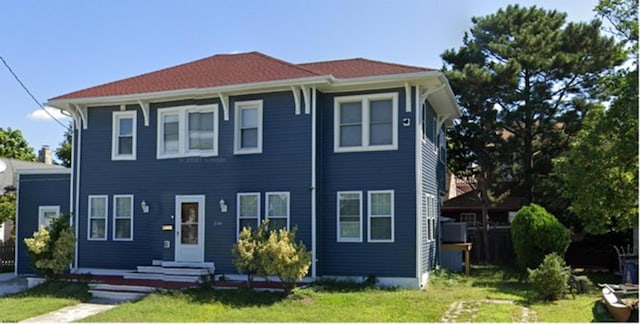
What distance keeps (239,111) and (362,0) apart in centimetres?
410

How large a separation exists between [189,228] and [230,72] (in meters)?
4.33

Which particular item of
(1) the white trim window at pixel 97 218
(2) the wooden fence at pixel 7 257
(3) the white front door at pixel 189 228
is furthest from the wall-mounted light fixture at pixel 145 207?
(2) the wooden fence at pixel 7 257

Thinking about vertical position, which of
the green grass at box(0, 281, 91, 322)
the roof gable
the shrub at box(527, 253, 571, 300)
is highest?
the roof gable

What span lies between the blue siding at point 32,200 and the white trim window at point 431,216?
10.3 meters

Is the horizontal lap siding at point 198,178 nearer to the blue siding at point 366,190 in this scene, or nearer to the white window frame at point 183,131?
the white window frame at point 183,131

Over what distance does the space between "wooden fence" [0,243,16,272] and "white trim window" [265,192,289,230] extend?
32.2ft

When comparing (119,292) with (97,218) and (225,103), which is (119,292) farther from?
(225,103)

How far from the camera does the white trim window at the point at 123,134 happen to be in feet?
50.8

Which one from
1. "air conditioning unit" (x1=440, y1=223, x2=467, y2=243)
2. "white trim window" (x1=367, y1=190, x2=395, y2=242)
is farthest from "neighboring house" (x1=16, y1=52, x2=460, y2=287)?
"air conditioning unit" (x1=440, y1=223, x2=467, y2=243)

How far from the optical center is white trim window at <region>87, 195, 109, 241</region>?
15.5 m

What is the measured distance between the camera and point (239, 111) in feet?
47.5

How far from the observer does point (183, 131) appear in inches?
583

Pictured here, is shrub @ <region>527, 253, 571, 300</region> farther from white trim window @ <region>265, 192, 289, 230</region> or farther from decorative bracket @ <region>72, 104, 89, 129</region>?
decorative bracket @ <region>72, 104, 89, 129</region>

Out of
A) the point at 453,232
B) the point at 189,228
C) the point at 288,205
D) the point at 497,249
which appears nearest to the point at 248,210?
the point at 288,205
